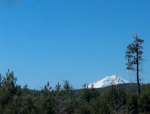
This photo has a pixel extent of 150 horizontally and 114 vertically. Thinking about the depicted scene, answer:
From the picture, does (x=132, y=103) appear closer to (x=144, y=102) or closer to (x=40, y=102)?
(x=144, y=102)

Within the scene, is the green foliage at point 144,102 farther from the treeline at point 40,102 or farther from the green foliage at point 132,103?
the treeline at point 40,102

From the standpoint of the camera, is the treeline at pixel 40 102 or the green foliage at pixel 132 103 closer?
the treeline at pixel 40 102

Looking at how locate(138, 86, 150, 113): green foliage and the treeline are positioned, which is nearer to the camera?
the treeline

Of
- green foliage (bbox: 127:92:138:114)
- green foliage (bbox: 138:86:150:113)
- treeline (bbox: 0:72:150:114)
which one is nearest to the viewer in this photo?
treeline (bbox: 0:72:150:114)

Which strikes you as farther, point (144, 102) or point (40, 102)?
point (144, 102)

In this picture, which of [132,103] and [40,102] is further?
[132,103]

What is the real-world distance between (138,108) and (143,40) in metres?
10.5

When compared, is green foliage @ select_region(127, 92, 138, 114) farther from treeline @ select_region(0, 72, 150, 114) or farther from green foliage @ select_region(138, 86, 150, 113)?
treeline @ select_region(0, 72, 150, 114)

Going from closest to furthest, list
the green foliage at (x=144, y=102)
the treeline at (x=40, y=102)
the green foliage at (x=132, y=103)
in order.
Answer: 1. the treeline at (x=40, y=102)
2. the green foliage at (x=132, y=103)
3. the green foliage at (x=144, y=102)

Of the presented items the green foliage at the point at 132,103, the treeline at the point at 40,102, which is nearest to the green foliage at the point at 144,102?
the green foliage at the point at 132,103

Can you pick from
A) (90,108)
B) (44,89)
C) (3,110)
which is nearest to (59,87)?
(44,89)

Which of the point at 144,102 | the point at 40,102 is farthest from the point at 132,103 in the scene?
the point at 40,102

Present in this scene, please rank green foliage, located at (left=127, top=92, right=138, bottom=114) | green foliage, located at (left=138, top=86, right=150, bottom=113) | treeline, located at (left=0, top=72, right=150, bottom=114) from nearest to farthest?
treeline, located at (left=0, top=72, right=150, bottom=114) → green foliage, located at (left=127, top=92, right=138, bottom=114) → green foliage, located at (left=138, top=86, right=150, bottom=113)

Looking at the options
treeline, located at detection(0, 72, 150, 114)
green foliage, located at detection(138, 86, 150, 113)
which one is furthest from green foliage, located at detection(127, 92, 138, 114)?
treeline, located at detection(0, 72, 150, 114)
